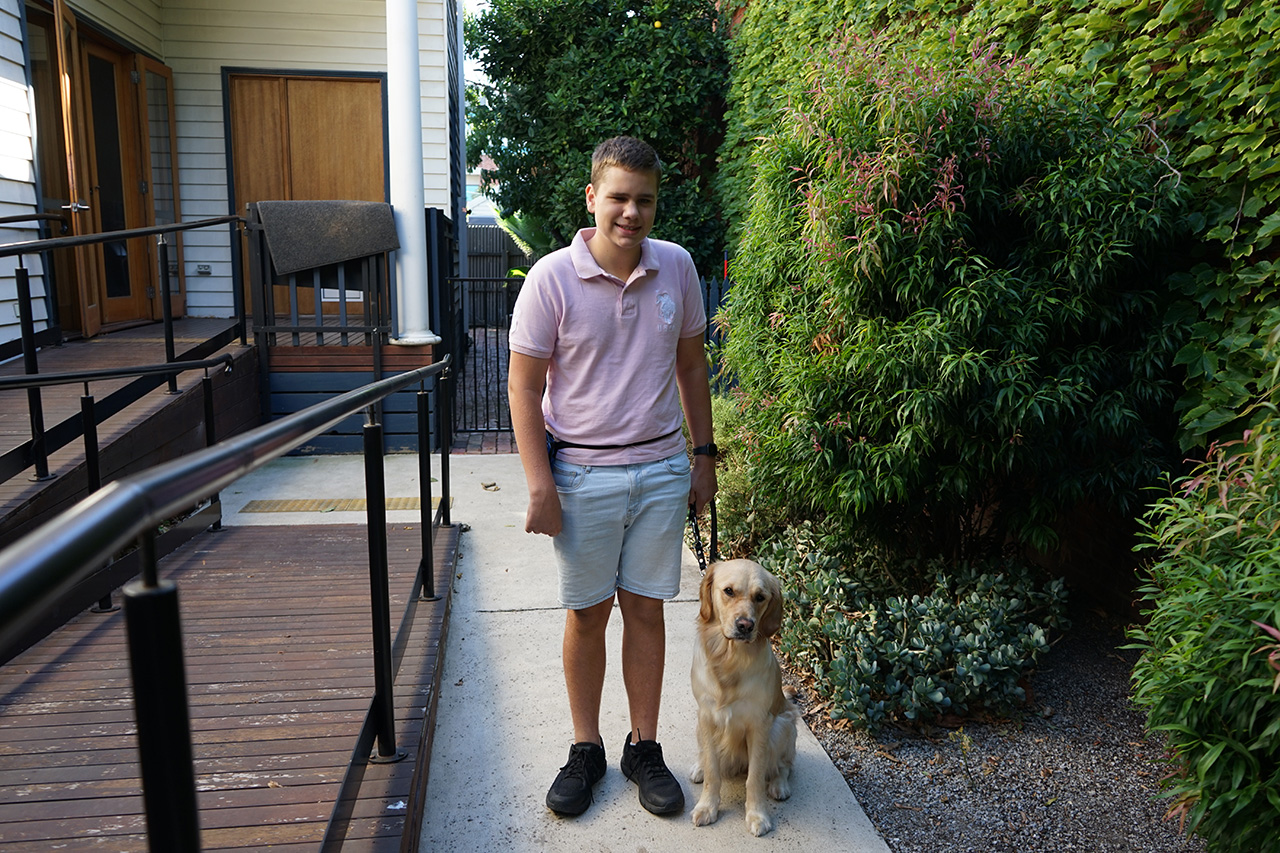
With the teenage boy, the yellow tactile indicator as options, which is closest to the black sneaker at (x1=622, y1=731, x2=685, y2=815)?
the teenage boy

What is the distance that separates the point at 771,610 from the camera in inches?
99.7

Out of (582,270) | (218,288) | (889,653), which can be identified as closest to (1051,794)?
(889,653)

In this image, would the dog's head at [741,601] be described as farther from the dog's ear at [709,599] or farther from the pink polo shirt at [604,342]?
the pink polo shirt at [604,342]

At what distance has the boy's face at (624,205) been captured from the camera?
2350mm

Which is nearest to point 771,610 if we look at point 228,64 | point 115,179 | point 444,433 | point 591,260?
point 591,260

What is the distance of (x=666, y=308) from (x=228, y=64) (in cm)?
806

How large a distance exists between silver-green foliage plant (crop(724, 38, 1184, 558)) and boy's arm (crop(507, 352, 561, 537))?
4.64 feet

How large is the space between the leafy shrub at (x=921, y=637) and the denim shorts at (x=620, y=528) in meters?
1.01

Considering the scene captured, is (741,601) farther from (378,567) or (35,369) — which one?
(35,369)

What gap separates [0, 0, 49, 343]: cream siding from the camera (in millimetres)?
5582

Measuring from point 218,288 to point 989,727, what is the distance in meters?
8.32

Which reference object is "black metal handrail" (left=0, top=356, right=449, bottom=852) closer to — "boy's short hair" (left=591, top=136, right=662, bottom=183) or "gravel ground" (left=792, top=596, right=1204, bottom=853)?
"boy's short hair" (left=591, top=136, right=662, bottom=183)

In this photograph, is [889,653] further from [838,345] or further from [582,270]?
[582,270]

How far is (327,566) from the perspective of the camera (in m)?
4.14
